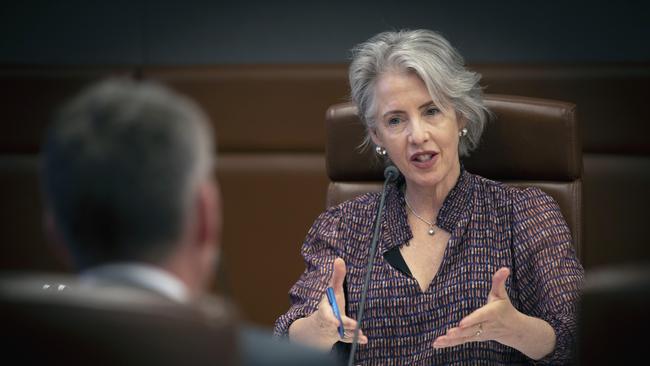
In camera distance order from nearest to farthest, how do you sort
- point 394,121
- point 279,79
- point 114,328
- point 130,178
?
point 114,328
point 130,178
point 394,121
point 279,79

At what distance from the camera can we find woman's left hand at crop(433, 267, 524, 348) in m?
1.82

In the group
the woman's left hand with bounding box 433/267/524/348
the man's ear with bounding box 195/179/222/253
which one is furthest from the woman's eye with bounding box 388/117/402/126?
the man's ear with bounding box 195/179/222/253

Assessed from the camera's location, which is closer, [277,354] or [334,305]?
[277,354]

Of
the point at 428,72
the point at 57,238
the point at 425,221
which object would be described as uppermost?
the point at 428,72

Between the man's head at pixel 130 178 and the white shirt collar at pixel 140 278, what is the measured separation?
1 centimetres

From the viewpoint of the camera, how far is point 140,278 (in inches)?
31.9

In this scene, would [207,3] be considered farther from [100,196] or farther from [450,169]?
[100,196]

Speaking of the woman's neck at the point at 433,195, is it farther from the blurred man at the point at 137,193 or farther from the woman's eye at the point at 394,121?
the blurred man at the point at 137,193

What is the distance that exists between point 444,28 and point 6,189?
155 centimetres

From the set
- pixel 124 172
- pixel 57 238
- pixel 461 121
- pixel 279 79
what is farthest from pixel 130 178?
pixel 279 79

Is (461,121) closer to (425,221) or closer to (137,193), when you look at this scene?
(425,221)

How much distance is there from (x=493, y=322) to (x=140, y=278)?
3.77 feet

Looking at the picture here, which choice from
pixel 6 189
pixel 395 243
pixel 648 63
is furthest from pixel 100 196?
pixel 6 189

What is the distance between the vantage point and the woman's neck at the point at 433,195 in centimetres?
221
